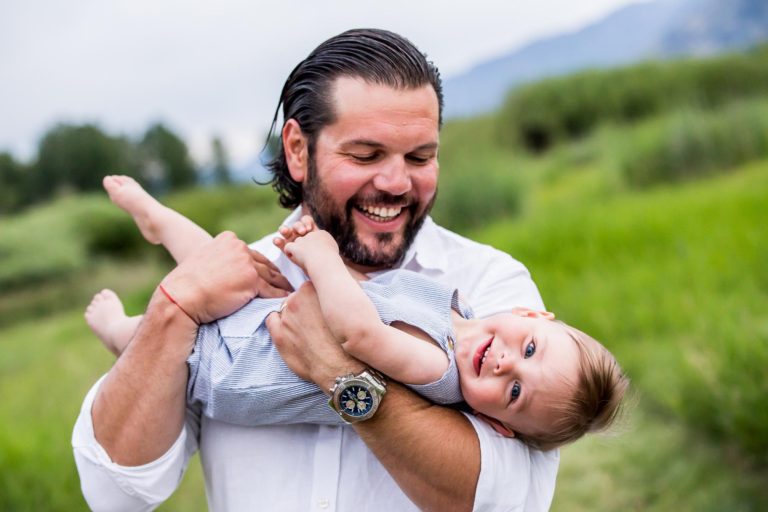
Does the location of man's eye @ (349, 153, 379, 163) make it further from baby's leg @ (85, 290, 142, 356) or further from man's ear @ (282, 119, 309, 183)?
baby's leg @ (85, 290, 142, 356)

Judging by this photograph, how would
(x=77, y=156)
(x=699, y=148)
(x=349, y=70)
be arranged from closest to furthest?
(x=349, y=70), (x=699, y=148), (x=77, y=156)

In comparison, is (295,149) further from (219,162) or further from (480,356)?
(219,162)

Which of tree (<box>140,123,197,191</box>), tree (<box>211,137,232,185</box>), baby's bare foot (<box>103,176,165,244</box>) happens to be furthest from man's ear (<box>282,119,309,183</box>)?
tree (<box>211,137,232,185</box>)

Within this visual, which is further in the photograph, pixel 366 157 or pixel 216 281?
pixel 366 157

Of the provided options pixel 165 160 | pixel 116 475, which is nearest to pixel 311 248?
pixel 116 475

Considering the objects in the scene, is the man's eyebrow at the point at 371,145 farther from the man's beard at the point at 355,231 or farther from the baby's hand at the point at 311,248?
the baby's hand at the point at 311,248

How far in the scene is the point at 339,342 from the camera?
5.09 ft

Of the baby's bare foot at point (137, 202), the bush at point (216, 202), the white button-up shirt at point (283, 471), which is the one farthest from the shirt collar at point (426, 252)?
the bush at point (216, 202)

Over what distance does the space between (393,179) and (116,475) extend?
881 mm

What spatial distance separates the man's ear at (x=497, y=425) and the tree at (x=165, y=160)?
14.0 m

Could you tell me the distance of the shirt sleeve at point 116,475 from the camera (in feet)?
5.41

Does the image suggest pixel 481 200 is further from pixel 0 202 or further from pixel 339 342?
pixel 0 202

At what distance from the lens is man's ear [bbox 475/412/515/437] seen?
166cm

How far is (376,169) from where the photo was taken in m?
1.86
